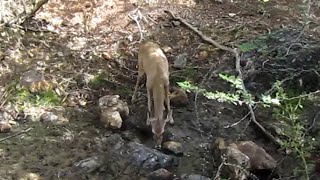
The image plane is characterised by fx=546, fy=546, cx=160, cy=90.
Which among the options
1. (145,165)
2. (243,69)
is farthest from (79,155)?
(243,69)

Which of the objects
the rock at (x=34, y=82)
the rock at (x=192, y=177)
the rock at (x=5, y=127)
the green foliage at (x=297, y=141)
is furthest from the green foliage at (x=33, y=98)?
the green foliage at (x=297, y=141)

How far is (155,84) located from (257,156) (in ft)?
3.45

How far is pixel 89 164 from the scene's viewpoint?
3.80m

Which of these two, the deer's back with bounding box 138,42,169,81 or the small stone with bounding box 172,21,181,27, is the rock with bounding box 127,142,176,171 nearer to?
the deer's back with bounding box 138,42,169,81

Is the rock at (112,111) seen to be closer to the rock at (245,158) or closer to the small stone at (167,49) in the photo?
the rock at (245,158)

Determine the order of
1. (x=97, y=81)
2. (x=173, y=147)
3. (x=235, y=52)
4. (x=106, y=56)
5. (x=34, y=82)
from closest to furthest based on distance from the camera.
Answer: (x=173, y=147) < (x=34, y=82) < (x=97, y=81) < (x=235, y=52) < (x=106, y=56)

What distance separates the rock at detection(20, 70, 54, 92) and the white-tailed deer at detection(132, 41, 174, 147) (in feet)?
2.42

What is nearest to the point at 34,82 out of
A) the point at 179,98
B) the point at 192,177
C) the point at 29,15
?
the point at 29,15

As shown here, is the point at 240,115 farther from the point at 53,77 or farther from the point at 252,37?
the point at 53,77

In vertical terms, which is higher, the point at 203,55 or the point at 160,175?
the point at 203,55

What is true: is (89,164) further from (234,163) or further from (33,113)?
(234,163)

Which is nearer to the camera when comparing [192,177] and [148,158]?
[192,177]

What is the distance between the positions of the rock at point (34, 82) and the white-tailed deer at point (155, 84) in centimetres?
74

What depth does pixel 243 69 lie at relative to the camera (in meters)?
4.73
